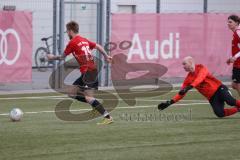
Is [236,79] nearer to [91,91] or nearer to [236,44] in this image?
[236,44]

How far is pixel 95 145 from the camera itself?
500 inches

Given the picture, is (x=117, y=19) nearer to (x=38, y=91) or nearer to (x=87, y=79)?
(x=38, y=91)

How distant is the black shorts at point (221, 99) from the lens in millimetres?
16062

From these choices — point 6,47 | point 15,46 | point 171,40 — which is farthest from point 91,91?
point 171,40

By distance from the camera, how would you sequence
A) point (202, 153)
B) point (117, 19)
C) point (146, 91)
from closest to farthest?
point (202, 153) < point (146, 91) < point (117, 19)

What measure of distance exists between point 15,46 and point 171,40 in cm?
524

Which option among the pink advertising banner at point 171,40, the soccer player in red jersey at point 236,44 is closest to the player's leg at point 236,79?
the soccer player in red jersey at point 236,44

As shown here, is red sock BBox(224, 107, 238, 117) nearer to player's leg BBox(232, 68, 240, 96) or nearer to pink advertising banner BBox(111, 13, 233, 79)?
player's leg BBox(232, 68, 240, 96)

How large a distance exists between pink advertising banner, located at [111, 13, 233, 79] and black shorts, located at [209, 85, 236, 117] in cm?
941

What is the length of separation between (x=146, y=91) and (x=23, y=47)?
11.6 feet

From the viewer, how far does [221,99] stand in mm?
16125

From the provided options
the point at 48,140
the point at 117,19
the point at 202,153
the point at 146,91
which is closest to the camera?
the point at 202,153

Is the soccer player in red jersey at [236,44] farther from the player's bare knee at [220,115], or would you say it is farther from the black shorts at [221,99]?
the player's bare knee at [220,115]

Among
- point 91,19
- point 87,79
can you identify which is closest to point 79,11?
point 91,19
